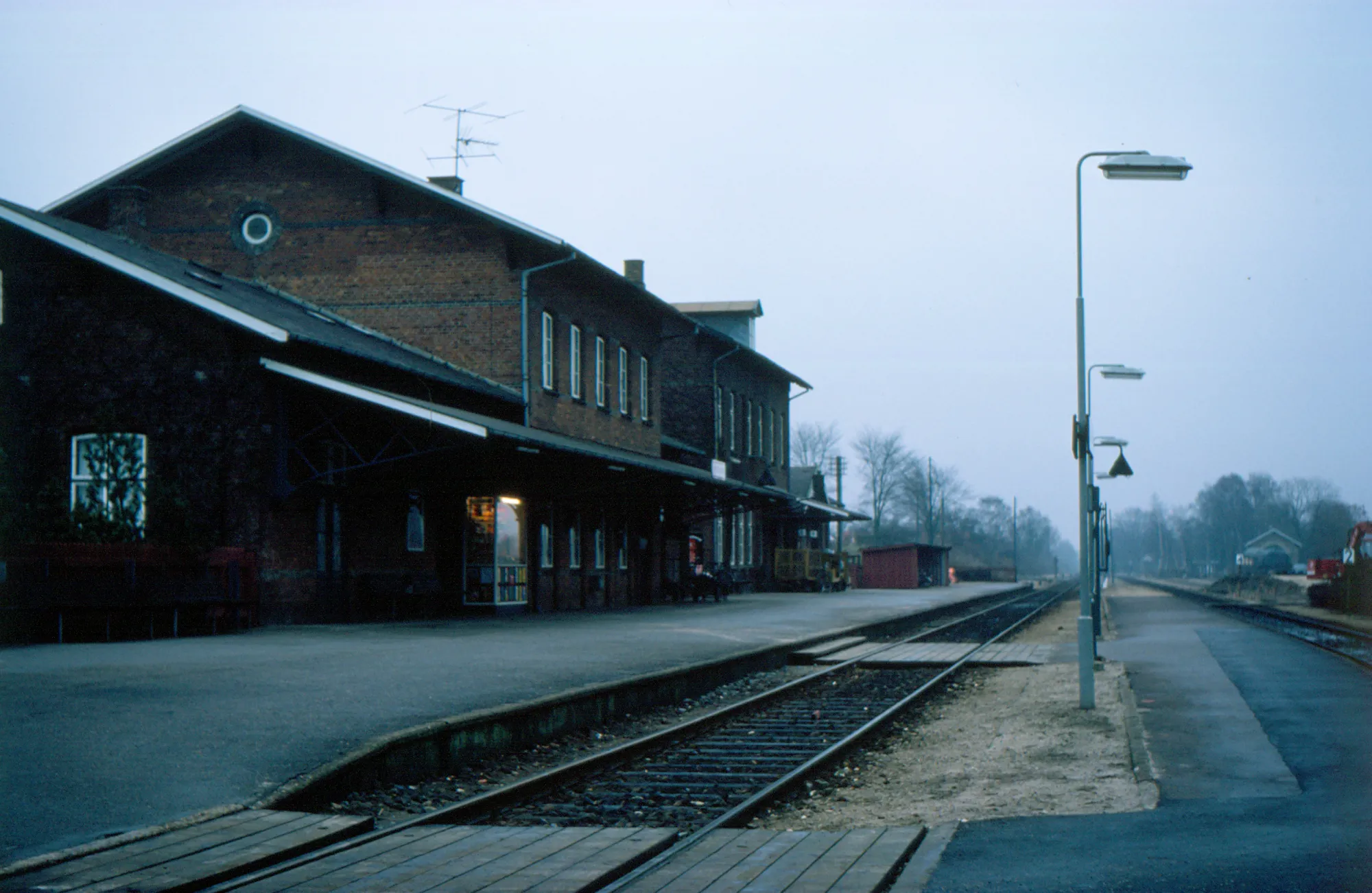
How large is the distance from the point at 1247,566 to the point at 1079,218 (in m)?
92.8

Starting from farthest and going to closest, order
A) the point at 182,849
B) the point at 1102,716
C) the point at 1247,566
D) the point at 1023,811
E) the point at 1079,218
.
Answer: the point at 1247,566 → the point at 1079,218 → the point at 1102,716 → the point at 1023,811 → the point at 182,849

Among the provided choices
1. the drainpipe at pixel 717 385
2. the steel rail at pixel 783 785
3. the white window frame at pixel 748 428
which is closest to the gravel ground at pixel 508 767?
the steel rail at pixel 783 785

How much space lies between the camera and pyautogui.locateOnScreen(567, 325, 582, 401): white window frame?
27.8m

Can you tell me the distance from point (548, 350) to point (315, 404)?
767 cm

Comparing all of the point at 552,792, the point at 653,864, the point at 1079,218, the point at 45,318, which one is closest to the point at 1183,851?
the point at 653,864

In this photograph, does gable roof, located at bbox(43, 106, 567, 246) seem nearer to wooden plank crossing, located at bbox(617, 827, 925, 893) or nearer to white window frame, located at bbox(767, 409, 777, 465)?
wooden plank crossing, located at bbox(617, 827, 925, 893)

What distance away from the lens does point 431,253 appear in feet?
83.9

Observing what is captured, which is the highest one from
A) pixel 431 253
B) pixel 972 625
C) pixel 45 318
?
pixel 431 253

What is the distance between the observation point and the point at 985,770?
9742mm

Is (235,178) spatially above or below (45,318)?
above

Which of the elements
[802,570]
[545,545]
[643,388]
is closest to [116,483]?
[545,545]

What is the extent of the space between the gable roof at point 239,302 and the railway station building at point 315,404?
0.07m

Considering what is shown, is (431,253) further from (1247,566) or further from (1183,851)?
(1247,566)

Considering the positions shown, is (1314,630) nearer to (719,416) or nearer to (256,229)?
(719,416)
